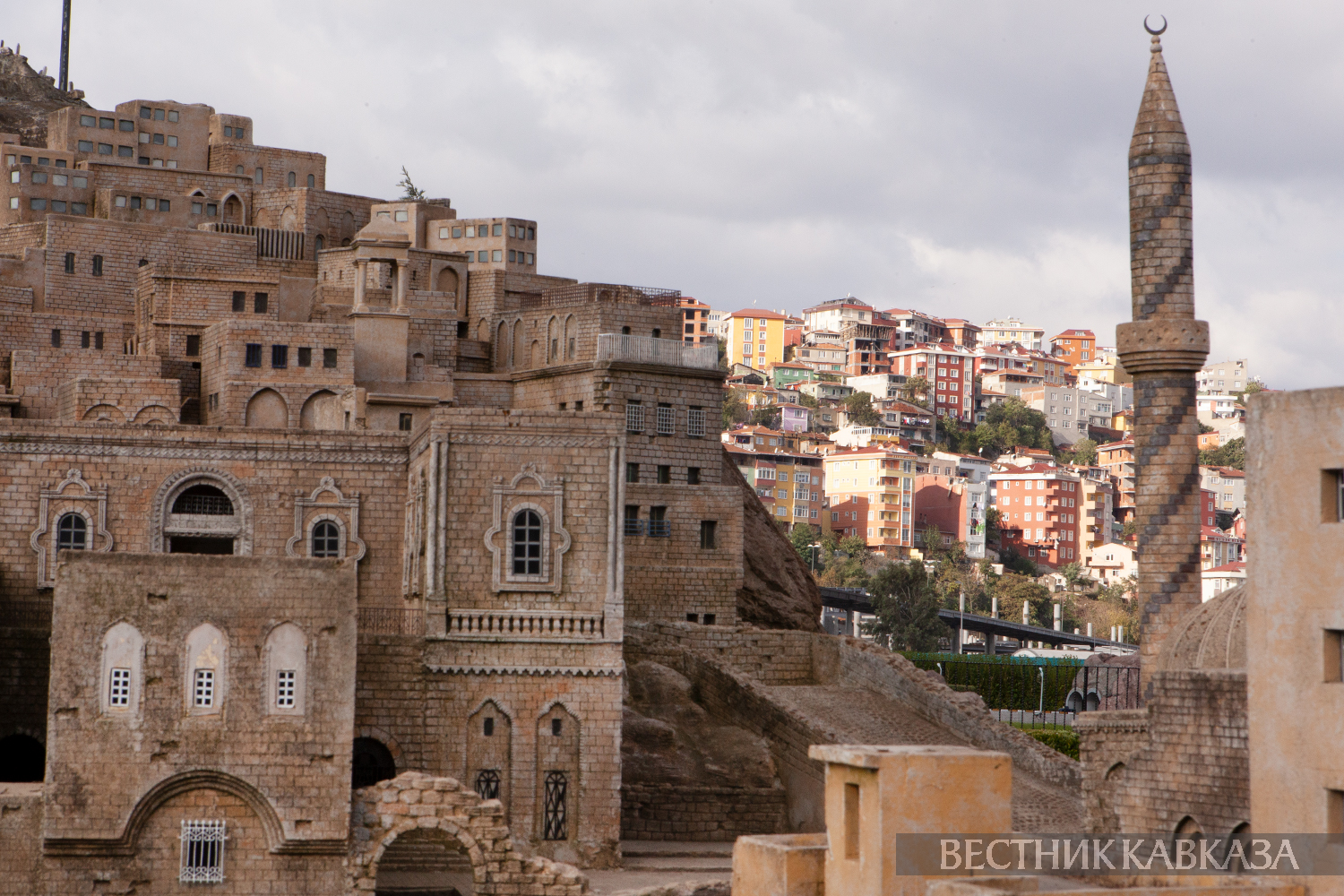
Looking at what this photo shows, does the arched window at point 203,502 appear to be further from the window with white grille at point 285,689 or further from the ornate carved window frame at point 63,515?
the window with white grille at point 285,689

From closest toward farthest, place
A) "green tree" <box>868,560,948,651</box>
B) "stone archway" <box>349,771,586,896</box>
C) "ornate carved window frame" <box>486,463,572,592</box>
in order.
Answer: "stone archway" <box>349,771,586,896</box> < "ornate carved window frame" <box>486,463,572,592</box> < "green tree" <box>868,560,948,651</box>

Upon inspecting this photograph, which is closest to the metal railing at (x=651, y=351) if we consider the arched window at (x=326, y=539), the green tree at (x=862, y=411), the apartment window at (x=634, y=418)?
the apartment window at (x=634, y=418)

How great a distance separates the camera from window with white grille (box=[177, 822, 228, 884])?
34.4 meters

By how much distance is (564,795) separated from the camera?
38344mm

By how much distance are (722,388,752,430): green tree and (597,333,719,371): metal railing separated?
112291 mm

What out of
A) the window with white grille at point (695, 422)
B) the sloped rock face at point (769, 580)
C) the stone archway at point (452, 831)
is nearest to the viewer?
the stone archway at point (452, 831)

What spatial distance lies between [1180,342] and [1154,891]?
1809cm

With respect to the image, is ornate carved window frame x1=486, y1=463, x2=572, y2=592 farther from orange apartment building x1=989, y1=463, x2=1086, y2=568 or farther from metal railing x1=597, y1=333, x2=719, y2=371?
orange apartment building x1=989, y1=463, x2=1086, y2=568

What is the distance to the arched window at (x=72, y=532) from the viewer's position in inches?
1644

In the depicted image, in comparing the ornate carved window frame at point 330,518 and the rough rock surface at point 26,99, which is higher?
the rough rock surface at point 26,99

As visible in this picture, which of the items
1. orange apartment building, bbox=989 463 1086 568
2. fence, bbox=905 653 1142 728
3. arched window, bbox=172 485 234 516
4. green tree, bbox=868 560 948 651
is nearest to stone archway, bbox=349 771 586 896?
Result: arched window, bbox=172 485 234 516

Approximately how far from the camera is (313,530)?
42938mm

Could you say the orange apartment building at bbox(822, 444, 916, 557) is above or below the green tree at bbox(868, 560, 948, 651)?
above

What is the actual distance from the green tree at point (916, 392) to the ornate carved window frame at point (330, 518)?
151 metres
